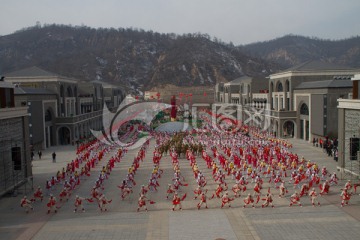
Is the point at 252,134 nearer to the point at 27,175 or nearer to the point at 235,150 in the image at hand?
the point at 235,150

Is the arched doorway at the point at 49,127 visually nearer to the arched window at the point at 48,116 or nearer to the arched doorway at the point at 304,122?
the arched window at the point at 48,116

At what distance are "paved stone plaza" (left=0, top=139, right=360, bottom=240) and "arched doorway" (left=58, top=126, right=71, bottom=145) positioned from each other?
21971mm

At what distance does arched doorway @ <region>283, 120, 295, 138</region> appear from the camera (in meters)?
41.1

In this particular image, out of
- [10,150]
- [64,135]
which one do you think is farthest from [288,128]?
[10,150]

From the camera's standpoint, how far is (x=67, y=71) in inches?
5261

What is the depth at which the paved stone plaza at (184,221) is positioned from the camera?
12898 millimetres

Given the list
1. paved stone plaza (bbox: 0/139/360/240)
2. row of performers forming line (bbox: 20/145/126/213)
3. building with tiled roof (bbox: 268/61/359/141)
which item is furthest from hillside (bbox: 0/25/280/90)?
paved stone plaza (bbox: 0/139/360/240)

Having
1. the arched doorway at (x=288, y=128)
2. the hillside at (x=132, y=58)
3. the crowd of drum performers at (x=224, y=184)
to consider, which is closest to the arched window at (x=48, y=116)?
the crowd of drum performers at (x=224, y=184)

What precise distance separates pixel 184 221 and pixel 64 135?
1163 inches

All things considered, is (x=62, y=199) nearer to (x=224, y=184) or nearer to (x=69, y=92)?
(x=224, y=184)

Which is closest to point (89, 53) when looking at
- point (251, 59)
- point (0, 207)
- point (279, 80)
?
point (251, 59)

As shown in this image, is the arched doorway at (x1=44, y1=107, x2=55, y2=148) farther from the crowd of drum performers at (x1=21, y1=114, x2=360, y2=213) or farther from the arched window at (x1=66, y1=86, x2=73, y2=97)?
the crowd of drum performers at (x1=21, y1=114, x2=360, y2=213)

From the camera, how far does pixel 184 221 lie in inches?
563

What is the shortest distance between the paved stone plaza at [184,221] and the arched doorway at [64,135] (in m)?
22.0
